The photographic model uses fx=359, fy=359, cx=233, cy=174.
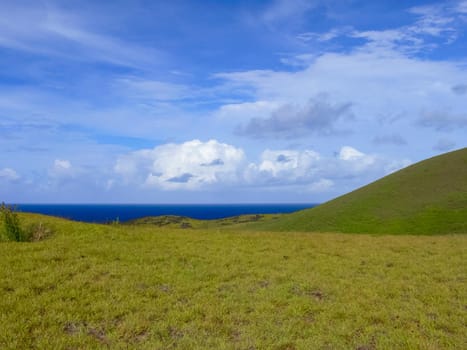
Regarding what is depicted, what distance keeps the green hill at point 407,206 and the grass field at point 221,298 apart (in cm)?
3260

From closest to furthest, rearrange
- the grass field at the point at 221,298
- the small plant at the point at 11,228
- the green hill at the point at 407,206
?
the grass field at the point at 221,298, the small plant at the point at 11,228, the green hill at the point at 407,206

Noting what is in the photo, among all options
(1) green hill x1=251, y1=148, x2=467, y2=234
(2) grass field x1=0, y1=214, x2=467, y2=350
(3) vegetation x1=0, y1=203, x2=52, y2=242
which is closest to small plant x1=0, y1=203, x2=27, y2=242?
(3) vegetation x1=0, y1=203, x2=52, y2=242

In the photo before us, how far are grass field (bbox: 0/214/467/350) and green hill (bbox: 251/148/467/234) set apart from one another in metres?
32.6

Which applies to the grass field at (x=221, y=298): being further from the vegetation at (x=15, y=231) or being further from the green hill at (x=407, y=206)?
the green hill at (x=407, y=206)

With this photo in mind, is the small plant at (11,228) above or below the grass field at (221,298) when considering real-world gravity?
above

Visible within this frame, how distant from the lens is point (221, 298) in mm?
13094

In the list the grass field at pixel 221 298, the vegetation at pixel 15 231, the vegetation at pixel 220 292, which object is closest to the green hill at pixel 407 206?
the vegetation at pixel 220 292

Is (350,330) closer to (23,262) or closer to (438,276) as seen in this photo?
(438,276)

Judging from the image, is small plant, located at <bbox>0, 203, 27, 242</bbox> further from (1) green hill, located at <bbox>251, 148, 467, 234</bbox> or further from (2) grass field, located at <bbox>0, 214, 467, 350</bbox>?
(1) green hill, located at <bbox>251, 148, 467, 234</bbox>

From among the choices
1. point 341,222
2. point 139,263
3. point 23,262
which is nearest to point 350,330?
point 139,263

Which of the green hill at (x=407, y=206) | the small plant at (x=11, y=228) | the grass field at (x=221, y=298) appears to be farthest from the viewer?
the green hill at (x=407, y=206)

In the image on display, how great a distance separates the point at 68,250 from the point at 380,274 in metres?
15.6

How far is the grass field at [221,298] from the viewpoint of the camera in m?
9.84

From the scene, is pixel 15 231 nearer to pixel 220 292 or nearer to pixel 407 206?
pixel 220 292
